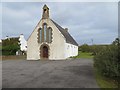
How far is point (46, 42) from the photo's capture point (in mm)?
36000

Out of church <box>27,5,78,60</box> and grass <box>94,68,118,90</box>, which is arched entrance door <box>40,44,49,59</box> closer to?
church <box>27,5,78,60</box>

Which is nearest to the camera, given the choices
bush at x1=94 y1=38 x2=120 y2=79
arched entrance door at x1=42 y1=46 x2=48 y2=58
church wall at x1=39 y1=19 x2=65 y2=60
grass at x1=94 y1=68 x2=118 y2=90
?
grass at x1=94 y1=68 x2=118 y2=90

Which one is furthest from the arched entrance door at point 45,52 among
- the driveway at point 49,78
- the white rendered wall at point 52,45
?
the driveway at point 49,78

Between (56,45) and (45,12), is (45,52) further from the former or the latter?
(45,12)

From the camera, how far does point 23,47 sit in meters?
61.5

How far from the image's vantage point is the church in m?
35.2

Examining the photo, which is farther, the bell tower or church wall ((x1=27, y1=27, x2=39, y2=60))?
church wall ((x1=27, y1=27, x2=39, y2=60))

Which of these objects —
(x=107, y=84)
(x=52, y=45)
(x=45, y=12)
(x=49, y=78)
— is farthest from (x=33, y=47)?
(x=107, y=84)

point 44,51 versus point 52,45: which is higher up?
point 52,45

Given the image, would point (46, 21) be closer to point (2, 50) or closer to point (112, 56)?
point (2, 50)

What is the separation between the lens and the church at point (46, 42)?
35250 millimetres

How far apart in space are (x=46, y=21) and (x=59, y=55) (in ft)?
22.1

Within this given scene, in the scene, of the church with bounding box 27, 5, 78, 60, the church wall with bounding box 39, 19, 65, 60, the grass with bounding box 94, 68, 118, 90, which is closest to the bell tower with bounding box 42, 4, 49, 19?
the church with bounding box 27, 5, 78, 60

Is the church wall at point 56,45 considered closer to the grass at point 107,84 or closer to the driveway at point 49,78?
the driveway at point 49,78
